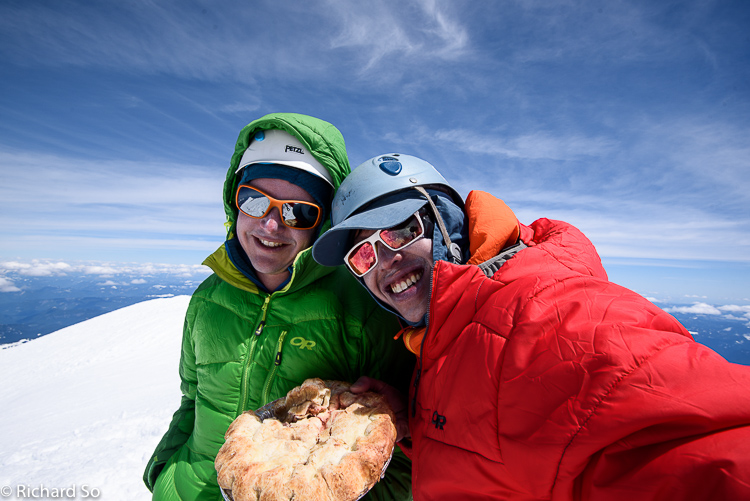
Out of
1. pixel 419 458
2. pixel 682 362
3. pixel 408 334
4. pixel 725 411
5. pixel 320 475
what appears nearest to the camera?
pixel 725 411

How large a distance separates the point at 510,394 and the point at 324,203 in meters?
2.21

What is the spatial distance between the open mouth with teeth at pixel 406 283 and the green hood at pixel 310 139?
1.04 meters

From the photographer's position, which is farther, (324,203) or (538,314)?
(324,203)

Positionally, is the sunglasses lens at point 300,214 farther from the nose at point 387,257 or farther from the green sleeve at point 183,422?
the green sleeve at point 183,422

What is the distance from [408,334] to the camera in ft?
7.64

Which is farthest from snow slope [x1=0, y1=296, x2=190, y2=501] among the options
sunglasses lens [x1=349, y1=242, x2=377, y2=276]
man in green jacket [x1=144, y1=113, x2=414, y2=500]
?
sunglasses lens [x1=349, y1=242, x2=377, y2=276]

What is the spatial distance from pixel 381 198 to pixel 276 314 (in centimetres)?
140

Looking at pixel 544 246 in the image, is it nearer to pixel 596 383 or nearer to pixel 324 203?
pixel 596 383

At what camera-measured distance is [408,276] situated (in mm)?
2324

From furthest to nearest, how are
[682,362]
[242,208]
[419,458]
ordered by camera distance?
[242,208] < [419,458] < [682,362]

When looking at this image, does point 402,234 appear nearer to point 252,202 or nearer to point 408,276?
point 408,276

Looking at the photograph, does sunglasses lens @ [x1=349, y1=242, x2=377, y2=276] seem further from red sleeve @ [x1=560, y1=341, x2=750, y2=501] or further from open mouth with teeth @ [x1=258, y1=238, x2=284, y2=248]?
red sleeve @ [x1=560, y1=341, x2=750, y2=501]

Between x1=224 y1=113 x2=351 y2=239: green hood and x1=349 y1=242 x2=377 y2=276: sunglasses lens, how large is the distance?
652 millimetres

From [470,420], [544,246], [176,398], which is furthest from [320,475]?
[176,398]
